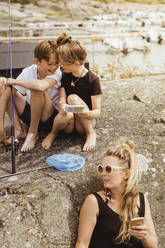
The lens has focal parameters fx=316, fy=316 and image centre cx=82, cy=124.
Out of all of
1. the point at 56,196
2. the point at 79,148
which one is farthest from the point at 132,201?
the point at 79,148

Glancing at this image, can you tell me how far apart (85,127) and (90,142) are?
15 centimetres

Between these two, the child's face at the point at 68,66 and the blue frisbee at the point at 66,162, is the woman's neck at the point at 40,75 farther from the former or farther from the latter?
the blue frisbee at the point at 66,162

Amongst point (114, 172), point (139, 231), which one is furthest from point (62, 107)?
point (139, 231)

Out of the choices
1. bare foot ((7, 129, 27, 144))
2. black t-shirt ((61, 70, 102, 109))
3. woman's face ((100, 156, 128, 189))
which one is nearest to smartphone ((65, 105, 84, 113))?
black t-shirt ((61, 70, 102, 109))

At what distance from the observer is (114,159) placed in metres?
2.29

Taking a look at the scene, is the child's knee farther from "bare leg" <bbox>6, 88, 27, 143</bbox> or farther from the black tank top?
the black tank top

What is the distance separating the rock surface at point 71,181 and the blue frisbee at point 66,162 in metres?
0.05

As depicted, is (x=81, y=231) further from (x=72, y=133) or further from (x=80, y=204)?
(x=72, y=133)

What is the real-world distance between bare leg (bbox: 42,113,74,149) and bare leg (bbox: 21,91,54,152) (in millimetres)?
128

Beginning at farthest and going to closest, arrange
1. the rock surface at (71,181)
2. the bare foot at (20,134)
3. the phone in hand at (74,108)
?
the bare foot at (20,134), the phone in hand at (74,108), the rock surface at (71,181)

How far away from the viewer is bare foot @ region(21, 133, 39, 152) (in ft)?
9.98

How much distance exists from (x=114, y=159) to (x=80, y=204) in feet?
1.55

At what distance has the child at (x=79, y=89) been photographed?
2.78 m

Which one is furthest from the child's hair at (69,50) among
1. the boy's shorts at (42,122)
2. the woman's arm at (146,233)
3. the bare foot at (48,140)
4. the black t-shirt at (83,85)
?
the woman's arm at (146,233)
